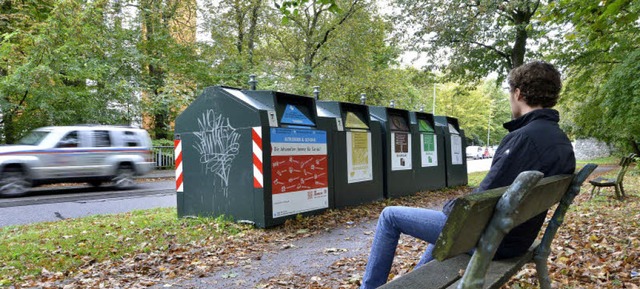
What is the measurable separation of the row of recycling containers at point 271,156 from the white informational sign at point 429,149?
81.0 inches

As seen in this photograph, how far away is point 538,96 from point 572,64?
15.7 meters

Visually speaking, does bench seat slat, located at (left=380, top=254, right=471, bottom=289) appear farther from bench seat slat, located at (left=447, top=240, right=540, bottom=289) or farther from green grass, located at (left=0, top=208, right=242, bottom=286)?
green grass, located at (left=0, top=208, right=242, bottom=286)

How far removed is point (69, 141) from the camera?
43.2 feet

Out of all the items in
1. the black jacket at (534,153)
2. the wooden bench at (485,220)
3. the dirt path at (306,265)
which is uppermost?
the black jacket at (534,153)

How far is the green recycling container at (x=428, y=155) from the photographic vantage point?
10188 mm

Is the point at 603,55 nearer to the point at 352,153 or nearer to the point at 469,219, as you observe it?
the point at 352,153

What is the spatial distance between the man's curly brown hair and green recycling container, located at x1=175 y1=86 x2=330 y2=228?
3.94 meters

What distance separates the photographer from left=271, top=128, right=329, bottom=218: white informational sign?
242 inches

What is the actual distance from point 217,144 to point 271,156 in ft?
3.02

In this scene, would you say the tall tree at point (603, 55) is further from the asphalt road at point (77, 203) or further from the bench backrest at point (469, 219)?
the asphalt road at point (77, 203)

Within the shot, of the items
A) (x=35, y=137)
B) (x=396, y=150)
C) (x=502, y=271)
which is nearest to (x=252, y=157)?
(x=396, y=150)

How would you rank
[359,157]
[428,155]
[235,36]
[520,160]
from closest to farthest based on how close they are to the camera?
1. [520,160]
2. [359,157]
3. [428,155]
4. [235,36]

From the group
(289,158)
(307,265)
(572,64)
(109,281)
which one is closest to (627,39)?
(572,64)

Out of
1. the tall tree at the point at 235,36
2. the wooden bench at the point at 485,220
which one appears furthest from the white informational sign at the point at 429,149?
the tall tree at the point at 235,36
